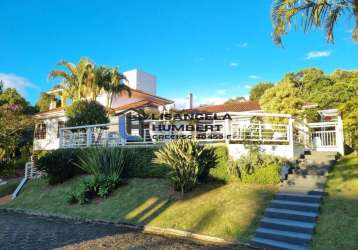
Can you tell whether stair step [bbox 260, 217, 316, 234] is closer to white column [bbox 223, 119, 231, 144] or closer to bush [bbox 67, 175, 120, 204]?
white column [bbox 223, 119, 231, 144]

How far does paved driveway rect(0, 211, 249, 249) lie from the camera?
7409 mm

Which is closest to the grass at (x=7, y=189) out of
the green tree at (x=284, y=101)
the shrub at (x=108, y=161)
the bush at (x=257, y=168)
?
the shrub at (x=108, y=161)

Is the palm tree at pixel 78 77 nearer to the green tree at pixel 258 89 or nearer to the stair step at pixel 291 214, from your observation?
the stair step at pixel 291 214

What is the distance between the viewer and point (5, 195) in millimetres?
17250

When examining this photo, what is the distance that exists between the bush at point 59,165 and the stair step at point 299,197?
419 inches

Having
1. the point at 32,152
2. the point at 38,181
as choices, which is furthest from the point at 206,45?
the point at 32,152

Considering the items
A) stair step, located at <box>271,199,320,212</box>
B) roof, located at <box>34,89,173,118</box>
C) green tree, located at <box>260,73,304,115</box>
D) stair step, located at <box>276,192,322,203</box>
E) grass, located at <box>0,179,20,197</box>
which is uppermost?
roof, located at <box>34,89,173,118</box>

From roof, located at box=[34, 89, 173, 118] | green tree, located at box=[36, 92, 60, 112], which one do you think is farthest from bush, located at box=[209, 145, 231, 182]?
green tree, located at box=[36, 92, 60, 112]

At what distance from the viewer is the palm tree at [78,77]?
26266 mm

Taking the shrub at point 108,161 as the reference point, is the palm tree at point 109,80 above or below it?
above

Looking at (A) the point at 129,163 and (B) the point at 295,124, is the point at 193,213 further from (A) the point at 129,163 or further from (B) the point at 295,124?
(B) the point at 295,124

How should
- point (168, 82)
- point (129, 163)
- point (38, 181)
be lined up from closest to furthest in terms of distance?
point (129, 163), point (38, 181), point (168, 82)

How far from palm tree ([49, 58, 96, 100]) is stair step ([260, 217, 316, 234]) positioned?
21.6 m

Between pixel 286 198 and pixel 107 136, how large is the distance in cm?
1105
